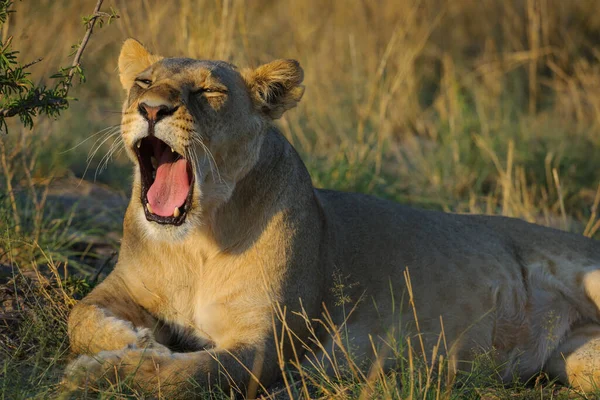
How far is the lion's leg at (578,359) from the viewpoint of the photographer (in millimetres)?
4340

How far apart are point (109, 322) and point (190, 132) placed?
809 mm

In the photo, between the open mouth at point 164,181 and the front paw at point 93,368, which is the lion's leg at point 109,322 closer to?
the front paw at point 93,368

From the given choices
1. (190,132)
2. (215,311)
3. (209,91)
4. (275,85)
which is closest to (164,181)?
(190,132)

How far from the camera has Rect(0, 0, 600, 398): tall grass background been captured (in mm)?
5051

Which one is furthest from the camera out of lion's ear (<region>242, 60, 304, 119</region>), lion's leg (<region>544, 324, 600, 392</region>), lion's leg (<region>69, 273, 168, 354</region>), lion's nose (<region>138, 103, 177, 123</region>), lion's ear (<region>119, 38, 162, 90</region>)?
lion's leg (<region>544, 324, 600, 392</region>)

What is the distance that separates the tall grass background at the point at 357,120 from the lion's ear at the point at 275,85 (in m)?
0.68

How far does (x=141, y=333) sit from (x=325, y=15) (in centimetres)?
794

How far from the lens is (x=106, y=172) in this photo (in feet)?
22.9

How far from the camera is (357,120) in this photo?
7973mm

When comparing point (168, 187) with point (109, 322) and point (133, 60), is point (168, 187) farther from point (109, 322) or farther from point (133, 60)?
point (133, 60)

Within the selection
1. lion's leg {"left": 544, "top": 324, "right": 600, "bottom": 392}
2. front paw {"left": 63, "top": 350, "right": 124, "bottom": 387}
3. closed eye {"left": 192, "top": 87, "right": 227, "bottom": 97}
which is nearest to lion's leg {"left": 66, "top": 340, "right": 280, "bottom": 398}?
front paw {"left": 63, "top": 350, "right": 124, "bottom": 387}

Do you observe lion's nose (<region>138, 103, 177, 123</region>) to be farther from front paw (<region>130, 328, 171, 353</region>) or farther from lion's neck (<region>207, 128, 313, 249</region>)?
front paw (<region>130, 328, 171, 353</region>)

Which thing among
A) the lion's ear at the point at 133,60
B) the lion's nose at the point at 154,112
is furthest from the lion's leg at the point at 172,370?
the lion's ear at the point at 133,60

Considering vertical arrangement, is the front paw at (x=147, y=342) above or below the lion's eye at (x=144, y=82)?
below
